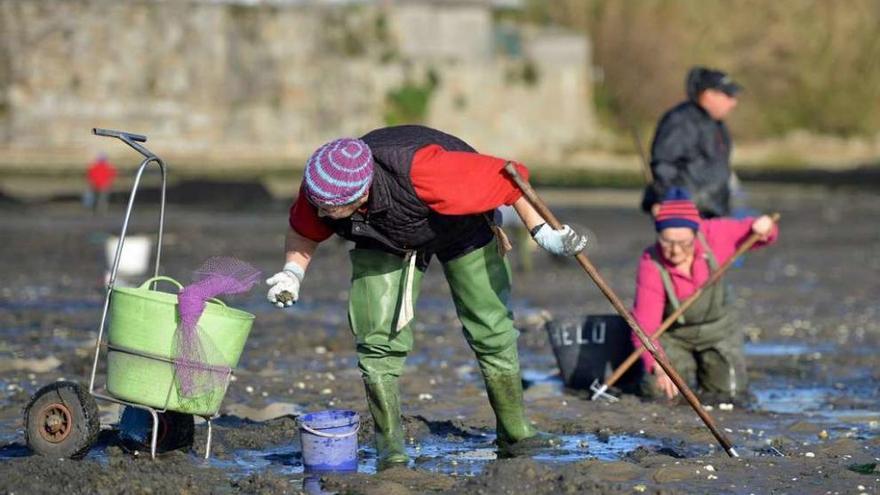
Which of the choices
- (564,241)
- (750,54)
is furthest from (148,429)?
(750,54)

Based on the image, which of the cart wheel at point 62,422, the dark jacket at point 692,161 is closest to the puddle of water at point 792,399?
the dark jacket at point 692,161

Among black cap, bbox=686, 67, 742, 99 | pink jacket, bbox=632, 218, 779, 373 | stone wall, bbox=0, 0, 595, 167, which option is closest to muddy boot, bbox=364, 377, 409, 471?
pink jacket, bbox=632, 218, 779, 373

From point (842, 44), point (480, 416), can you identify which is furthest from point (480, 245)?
point (842, 44)

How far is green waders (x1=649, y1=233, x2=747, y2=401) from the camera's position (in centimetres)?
955

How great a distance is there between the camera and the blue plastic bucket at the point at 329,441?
7.05 meters

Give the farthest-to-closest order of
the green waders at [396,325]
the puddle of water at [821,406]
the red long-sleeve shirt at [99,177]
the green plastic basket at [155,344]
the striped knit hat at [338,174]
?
the red long-sleeve shirt at [99,177]
the puddle of water at [821,406]
the green waders at [396,325]
the green plastic basket at [155,344]
the striped knit hat at [338,174]

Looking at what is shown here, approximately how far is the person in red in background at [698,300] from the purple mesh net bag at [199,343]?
9.18 feet

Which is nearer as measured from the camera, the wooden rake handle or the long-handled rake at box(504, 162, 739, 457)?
the long-handled rake at box(504, 162, 739, 457)

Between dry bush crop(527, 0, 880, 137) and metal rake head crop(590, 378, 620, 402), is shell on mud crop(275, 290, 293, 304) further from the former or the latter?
dry bush crop(527, 0, 880, 137)

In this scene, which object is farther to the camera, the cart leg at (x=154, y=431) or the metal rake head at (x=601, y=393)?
the metal rake head at (x=601, y=393)

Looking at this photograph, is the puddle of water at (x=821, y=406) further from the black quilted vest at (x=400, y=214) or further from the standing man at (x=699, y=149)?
the black quilted vest at (x=400, y=214)

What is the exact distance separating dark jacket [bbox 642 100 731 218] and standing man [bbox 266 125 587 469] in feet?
11.3

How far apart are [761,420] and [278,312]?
6.08 metres

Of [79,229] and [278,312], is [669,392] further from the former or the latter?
[79,229]
